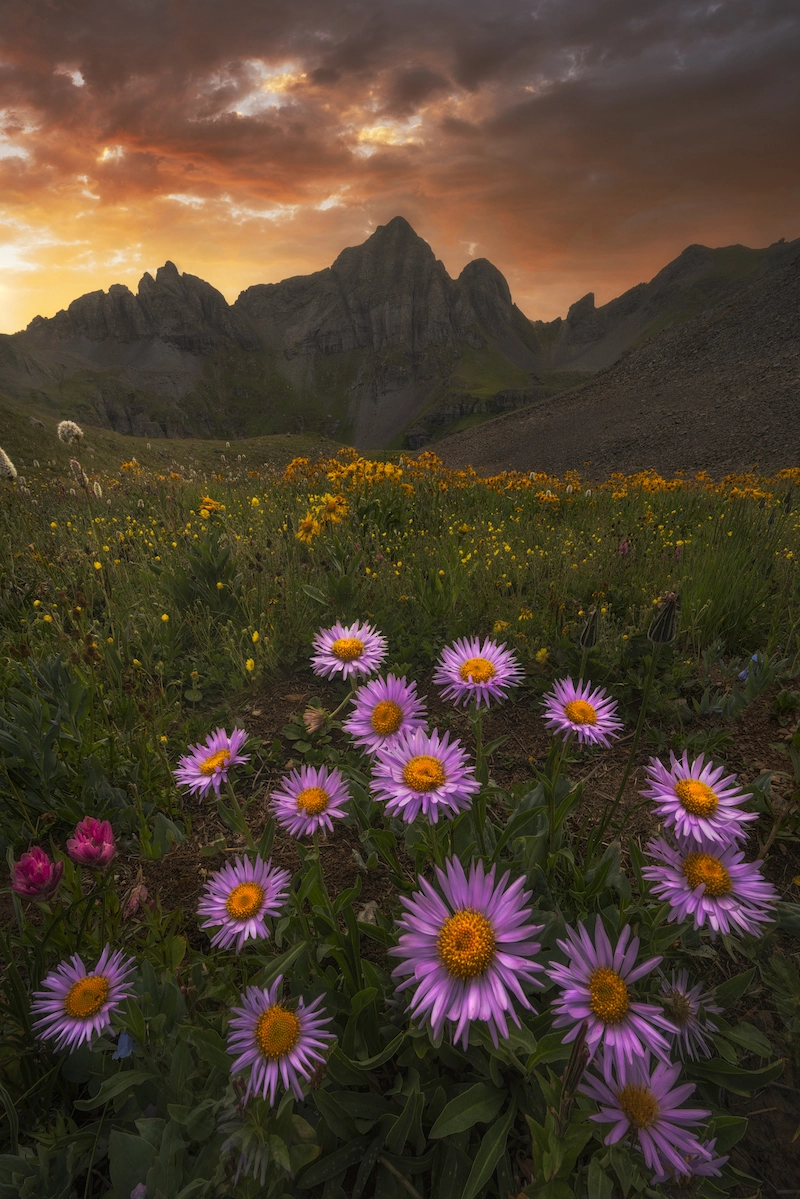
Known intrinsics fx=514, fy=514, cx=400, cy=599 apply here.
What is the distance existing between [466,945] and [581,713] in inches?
31.2

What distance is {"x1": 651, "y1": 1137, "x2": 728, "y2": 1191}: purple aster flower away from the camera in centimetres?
101

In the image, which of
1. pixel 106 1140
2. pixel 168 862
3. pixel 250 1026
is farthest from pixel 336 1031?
pixel 168 862

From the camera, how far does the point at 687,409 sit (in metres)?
25.3

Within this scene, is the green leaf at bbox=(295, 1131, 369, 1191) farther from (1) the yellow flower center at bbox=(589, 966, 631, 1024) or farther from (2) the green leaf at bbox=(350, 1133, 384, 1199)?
(1) the yellow flower center at bbox=(589, 966, 631, 1024)

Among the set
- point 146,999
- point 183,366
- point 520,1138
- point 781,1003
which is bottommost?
point 520,1138

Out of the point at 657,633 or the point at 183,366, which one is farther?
the point at 183,366

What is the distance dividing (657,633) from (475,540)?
3285mm

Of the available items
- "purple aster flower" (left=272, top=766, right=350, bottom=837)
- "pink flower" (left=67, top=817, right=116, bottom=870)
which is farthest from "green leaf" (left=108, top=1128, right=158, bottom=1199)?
"purple aster flower" (left=272, top=766, right=350, bottom=837)

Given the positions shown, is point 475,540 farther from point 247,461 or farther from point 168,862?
point 247,461

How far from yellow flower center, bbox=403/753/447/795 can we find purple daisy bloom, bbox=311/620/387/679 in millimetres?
524

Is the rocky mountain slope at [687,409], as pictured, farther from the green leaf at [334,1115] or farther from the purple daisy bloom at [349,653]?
the green leaf at [334,1115]

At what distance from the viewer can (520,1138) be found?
50.3 inches

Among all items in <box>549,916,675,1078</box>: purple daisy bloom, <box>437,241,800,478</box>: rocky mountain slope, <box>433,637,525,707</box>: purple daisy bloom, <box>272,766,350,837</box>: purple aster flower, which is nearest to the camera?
<box>549,916,675,1078</box>: purple daisy bloom

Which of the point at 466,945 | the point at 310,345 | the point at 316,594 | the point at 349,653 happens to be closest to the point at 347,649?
the point at 349,653
